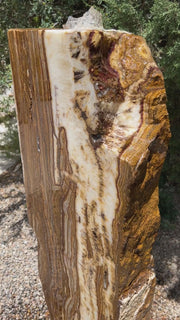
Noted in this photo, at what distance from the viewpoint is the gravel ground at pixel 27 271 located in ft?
7.14

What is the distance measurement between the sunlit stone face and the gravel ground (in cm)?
135

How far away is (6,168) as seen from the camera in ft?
13.0

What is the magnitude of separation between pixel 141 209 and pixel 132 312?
56 centimetres

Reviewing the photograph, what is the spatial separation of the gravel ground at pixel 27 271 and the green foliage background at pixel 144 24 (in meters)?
0.54

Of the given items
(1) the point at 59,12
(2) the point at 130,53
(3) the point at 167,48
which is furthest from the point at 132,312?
(1) the point at 59,12

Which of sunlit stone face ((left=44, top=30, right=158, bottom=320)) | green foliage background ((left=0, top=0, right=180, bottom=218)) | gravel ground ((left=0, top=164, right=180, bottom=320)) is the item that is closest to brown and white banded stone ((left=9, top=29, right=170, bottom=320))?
sunlit stone face ((left=44, top=30, right=158, bottom=320))

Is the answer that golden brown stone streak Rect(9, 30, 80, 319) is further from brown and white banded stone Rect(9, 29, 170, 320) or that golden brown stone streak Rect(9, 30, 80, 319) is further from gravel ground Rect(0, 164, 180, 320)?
gravel ground Rect(0, 164, 180, 320)

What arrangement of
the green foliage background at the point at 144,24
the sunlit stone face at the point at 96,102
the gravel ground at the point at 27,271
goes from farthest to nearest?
the gravel ground at the point at 27,271 → the green foliage background at the point at 144,24 → the sunlit stone face at the point at 96,102

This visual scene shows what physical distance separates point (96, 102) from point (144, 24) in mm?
1486

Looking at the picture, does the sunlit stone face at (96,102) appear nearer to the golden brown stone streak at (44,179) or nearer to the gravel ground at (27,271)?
the golden brown stone streak at (44,179)

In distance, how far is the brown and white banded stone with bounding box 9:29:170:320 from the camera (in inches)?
41.5

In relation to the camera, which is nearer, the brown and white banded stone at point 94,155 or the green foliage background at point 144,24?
the brown and white banded stone at point 94,155

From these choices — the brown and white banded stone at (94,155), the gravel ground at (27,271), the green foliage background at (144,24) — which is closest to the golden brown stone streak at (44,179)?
the brown and white banded stone at (94,155)

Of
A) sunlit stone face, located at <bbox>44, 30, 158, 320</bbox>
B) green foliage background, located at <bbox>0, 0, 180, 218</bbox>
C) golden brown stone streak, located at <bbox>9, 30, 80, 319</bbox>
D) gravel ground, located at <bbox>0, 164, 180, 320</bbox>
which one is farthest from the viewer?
gravel ground, located at <bbox>0, 164, 180, 320</bbox>
